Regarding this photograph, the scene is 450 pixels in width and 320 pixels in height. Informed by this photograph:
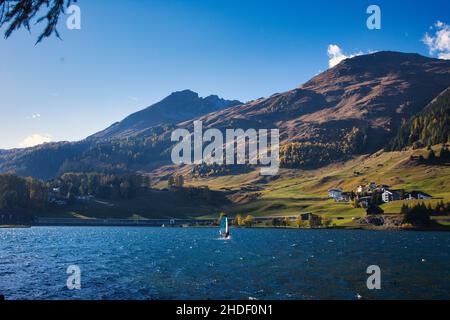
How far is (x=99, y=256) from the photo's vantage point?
338 feet
